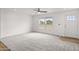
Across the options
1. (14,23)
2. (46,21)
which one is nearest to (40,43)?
(46,21)

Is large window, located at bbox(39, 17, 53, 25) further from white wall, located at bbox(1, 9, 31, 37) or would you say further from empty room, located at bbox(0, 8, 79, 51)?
white wall, located at bbox(1, 9, 31, 37)

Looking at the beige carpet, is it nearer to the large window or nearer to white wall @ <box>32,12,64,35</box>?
white wall @ <box>32,12,64,35</box>

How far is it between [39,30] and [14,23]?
0.58 m

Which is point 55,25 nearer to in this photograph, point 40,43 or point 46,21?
point 46,21

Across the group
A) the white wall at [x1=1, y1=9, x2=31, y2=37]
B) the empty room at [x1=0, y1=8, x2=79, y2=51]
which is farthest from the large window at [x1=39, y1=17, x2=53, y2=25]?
the white wall at [x1=1, y1=9, x2=31, y2=37]

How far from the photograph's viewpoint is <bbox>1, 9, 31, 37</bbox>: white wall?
207cm

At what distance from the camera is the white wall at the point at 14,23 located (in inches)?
81.7

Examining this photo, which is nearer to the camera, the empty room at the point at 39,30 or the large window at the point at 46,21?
the empty room at the point at 39,30

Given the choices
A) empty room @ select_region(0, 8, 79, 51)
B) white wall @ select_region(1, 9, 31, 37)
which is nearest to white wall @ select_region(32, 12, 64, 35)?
empty room @ select_region(0, 8, 79, 51)

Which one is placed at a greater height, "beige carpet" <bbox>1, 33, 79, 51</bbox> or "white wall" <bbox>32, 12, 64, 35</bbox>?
"white wall" <bbox>32, 12, 64, 35</bbox>

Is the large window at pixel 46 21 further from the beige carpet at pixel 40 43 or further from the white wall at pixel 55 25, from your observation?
the beige carpet at pixel 40 43

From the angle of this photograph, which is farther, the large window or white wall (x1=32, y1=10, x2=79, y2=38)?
the large window

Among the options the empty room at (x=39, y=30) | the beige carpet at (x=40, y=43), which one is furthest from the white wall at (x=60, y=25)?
the beige carpet at (x=40, y=43)
